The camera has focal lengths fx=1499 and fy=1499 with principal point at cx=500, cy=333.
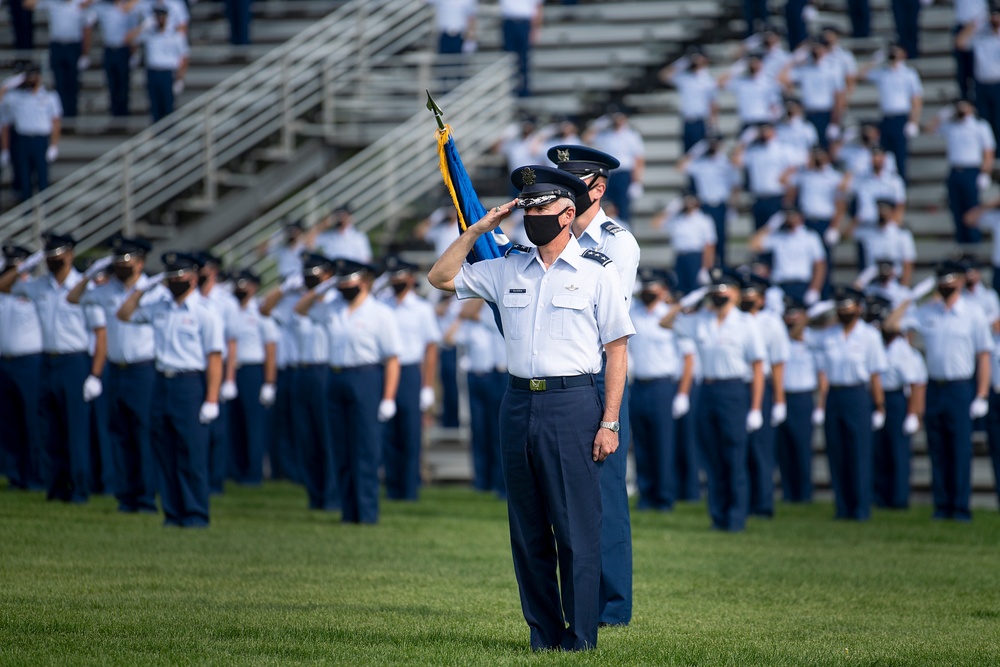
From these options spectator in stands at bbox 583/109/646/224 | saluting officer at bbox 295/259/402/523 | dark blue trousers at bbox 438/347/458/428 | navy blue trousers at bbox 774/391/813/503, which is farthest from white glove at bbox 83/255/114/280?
spectator in stands at bbox 583/109/646/224

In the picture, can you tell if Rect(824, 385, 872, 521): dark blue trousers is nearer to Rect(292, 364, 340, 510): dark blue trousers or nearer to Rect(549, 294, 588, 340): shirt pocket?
Rect(292, 364, 340, 510): dark blue trousers

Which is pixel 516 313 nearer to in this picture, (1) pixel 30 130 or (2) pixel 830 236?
(2) pixel 830 236

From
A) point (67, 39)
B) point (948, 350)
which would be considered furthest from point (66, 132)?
point (948, 350)

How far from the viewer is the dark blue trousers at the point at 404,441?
52.5 feet

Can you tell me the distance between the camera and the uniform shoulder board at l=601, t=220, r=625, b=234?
8.05m

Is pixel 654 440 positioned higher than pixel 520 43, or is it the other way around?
pixel 520 43

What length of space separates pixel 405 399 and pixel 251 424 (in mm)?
2490

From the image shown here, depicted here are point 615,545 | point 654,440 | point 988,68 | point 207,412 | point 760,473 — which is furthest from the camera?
point 988,68

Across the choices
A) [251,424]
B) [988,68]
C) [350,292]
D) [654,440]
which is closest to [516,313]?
[350,292]

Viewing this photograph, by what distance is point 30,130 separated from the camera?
21.2m

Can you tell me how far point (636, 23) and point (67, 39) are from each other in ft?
31.0

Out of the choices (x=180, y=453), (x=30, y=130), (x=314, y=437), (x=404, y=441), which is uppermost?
(x=30, y=130)

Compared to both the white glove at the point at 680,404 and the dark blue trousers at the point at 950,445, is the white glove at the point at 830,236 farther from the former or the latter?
the dark blue trousers at the point at 950,445

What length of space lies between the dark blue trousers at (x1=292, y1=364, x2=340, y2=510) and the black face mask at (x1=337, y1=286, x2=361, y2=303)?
45.5 inches
